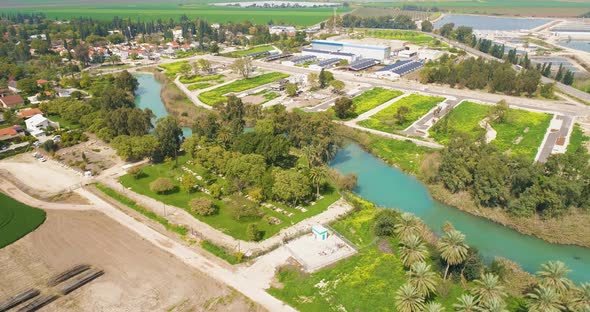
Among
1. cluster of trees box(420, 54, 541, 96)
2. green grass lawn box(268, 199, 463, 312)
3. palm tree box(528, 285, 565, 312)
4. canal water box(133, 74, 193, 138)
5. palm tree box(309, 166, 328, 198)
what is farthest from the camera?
canal water box(133, 74, 193, 138)

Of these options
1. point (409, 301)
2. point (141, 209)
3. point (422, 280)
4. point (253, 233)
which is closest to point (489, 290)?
point (422, 280)

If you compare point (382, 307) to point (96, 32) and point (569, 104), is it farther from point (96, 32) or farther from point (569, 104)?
point (96, 32)

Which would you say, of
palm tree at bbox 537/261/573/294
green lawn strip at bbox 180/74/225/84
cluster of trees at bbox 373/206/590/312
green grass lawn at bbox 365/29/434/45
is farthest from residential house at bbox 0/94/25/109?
green grass lawn at bbox 365/29/434/45

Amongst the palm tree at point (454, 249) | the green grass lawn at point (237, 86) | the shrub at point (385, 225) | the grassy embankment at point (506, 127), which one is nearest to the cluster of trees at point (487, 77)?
the grassy embankment at point (506, 127)

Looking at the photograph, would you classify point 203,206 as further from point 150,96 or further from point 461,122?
point 150,96

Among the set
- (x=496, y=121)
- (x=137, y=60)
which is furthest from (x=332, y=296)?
(x=137, y=60)

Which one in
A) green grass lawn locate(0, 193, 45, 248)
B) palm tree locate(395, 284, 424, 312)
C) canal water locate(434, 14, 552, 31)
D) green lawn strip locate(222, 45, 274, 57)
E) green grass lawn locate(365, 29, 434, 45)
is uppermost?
canal water locate(434, 14, 552, 31)

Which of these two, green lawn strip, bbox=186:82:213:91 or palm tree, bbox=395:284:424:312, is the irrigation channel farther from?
green lawn strip, bbox=186:82:213:91
